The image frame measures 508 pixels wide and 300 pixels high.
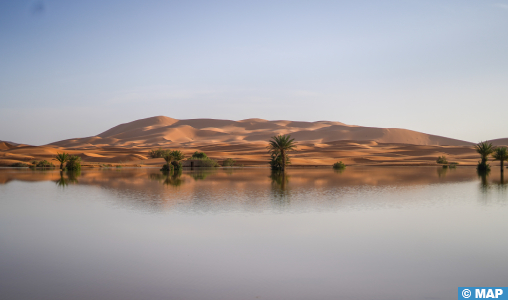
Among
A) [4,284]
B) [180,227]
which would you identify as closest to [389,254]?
[180,227]

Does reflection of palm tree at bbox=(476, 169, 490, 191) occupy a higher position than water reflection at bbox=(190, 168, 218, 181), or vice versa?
water reflection at bbox=(190, 168, 218, 181)

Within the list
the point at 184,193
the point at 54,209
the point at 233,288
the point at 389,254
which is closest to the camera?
the point at 233,288

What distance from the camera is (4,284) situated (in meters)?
7.09

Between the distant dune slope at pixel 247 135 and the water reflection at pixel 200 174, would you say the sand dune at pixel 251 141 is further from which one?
the water reflection at pixel 200 174

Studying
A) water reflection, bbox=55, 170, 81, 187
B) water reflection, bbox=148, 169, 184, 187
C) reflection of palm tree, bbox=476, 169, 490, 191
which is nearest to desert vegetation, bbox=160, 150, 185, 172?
water reflection, bbox=148, 169, 184, 187

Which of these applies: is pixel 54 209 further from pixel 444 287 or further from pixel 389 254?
pixel 444 287

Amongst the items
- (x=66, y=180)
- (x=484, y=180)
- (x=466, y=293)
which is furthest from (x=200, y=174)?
(x=466, y=293)

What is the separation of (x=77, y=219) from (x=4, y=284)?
21.2ft

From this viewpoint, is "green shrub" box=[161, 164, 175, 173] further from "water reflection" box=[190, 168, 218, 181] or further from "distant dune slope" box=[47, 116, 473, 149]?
"distant dune slope" box=[47, 116, 473, 149]

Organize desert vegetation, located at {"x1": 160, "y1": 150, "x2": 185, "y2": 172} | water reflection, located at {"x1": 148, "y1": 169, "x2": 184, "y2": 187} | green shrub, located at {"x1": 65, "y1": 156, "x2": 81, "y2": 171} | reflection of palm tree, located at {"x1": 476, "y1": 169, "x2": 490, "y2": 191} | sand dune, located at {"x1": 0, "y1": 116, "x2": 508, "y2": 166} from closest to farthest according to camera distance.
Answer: reflection of palm tree, located at {"x1": 476, "y1": 169, "x2": 490, "y2": 191}, water reflection, located at {"x1": 148, "y1": 169, "x2": 184, "y2": 187}, desert vegetation, located at {"x1": 160, "y1": 150, "x2": 185, "y2": 172}, green shrub, located at {"x1": 65, "y1": 156, "x2": 81, "y2": 171}, sand dune, located at {"x1": 0, "y1": 116, "x2": 508, "y2": 166}

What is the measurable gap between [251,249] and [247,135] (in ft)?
445

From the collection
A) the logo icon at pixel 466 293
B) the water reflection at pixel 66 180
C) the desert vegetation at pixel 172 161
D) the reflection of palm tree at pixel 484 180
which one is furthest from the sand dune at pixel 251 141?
the logo icon at pixel 466 293

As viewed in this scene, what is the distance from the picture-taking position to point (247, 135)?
144875 mm

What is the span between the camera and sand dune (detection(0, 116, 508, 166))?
74875mm
